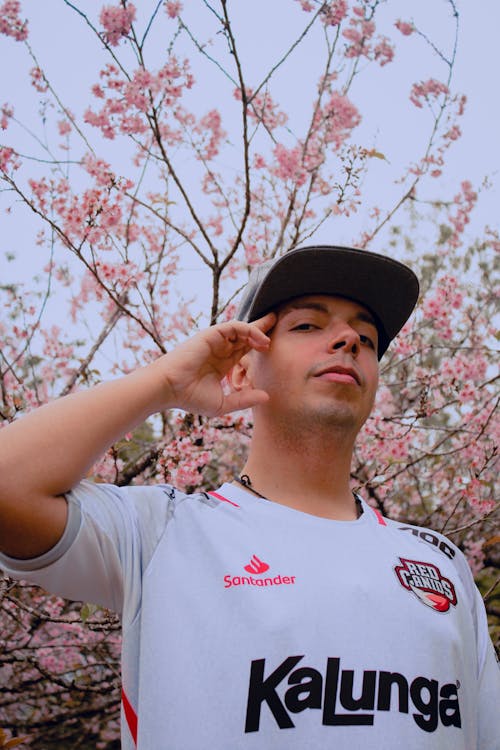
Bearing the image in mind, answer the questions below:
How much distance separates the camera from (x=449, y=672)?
127 centimetres

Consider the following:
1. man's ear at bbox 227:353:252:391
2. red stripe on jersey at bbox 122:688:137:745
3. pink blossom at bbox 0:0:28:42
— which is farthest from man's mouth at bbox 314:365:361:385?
pink blossom at bbox 0:0:28:42

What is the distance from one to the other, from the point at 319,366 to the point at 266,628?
599 millimetres

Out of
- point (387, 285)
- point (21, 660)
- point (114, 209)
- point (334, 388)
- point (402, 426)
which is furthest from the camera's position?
point (402, 426)

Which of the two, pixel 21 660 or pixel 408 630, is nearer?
pixel 408 630

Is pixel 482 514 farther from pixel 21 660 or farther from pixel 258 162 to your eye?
pixel 258 162

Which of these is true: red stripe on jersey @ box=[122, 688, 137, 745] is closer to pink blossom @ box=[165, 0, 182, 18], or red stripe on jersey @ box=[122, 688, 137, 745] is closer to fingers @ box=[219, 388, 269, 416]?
fingers @ box=[219, 388, 269, 416]

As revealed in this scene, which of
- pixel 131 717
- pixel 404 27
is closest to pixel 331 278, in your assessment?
pixel 131 717

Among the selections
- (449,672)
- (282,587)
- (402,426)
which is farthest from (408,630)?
(402,426)

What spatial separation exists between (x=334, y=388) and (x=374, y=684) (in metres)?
0.61

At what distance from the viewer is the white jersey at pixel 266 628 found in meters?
1.13

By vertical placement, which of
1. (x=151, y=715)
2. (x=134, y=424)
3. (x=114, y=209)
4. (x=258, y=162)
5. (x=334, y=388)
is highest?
(x=258, y=162)

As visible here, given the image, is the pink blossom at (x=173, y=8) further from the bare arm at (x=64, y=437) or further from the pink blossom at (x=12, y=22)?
the bare arm at (x=64, y=437)

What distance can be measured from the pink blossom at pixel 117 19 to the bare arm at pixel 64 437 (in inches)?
91.8

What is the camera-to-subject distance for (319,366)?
1.56m
